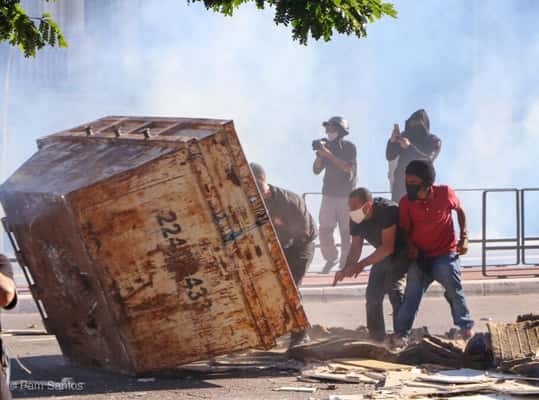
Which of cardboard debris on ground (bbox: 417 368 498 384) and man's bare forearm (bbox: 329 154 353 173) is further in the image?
man's bare forearm (bbox: 329 154 353 173)

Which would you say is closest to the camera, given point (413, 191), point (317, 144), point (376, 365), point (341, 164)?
point (376, 365)

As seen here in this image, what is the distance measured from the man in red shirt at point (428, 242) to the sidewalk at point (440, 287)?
3692mm

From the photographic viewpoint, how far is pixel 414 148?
13.4 m

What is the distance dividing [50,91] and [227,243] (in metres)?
22.0

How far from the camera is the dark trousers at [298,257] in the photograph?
28.6ft

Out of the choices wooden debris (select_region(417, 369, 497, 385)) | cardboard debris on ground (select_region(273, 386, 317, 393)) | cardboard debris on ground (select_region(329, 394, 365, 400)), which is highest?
cardboard debris on ground (select_region(329, 394, 365, 400))

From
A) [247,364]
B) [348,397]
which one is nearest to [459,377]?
[348,397]

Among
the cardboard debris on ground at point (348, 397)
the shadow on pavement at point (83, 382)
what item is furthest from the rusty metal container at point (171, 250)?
the cardboard debris on ground at point (348, 397)

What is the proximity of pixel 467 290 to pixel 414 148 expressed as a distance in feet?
6.29

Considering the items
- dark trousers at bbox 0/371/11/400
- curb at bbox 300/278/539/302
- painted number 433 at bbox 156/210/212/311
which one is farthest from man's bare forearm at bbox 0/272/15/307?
curb at bbox 300/278/539/302

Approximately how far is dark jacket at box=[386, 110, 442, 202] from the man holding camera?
1.81 feet

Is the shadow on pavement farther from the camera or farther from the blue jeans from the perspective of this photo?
the camera

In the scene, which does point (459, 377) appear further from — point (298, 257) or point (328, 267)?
point (328, 267)

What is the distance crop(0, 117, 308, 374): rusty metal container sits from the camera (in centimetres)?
670
